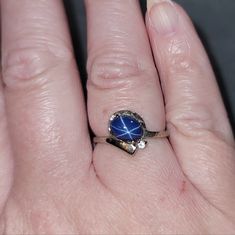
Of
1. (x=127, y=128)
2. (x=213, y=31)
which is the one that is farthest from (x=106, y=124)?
(x=213, y=31)

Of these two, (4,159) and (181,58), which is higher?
(181,58)

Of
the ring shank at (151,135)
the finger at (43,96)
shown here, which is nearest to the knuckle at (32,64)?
the finger at (43,96)

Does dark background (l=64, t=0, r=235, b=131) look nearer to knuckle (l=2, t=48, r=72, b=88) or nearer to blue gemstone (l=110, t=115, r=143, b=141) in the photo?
knuckle (l=2, t=48, r=72, b=88)

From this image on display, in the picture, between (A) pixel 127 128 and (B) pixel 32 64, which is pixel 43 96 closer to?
(B) pixel 32 64

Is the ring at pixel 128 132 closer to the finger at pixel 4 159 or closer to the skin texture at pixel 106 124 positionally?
the skin texture at pixel 106 124

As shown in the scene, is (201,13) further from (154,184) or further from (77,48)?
(154,184)

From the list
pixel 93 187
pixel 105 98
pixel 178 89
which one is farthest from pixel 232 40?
pixel 93 187
